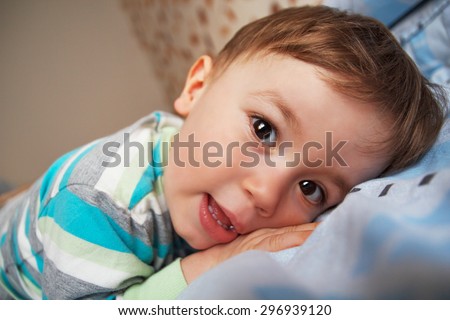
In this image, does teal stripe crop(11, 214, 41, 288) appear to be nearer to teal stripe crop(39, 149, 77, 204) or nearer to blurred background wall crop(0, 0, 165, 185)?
teal stripe crop(39, 149, 77, 204)

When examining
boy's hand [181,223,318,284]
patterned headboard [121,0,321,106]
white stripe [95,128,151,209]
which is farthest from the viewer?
patterned headboard [121,0,321,106]

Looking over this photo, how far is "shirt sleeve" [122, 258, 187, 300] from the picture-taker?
2.06 feet

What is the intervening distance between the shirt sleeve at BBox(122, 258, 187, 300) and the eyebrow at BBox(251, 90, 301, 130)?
0.30m

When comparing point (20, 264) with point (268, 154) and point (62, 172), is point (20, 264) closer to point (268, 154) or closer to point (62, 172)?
point (62, 172)

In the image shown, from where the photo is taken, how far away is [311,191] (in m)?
0.69

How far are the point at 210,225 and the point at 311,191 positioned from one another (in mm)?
182

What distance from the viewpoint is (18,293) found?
0.87 m

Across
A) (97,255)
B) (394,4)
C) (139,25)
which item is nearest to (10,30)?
(139,25)

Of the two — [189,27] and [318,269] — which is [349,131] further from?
[189,27]

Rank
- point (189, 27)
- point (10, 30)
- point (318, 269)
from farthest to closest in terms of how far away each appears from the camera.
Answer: point (189, 27) < point (10, 30) < point (318, 269)

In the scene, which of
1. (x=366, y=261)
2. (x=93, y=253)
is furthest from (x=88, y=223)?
(x=366, y=261)

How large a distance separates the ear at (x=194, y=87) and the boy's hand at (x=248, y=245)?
0.28 m

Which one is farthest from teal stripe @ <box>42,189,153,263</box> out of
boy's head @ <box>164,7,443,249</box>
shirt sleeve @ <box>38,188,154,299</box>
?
boy's head @ <box>164,7,443,249</box>
